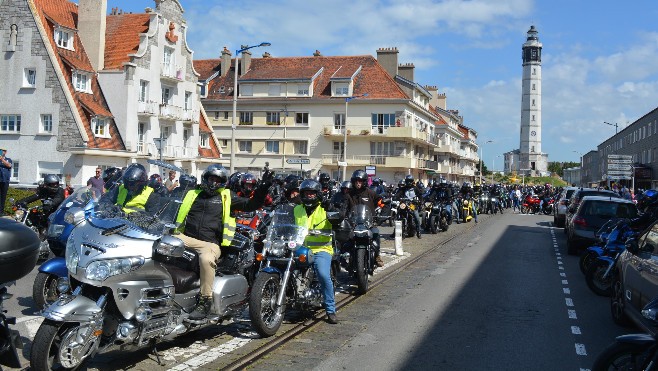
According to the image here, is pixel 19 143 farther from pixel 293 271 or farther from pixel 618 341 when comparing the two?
pixel 618 341

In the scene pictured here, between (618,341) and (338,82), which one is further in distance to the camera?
(338,82)

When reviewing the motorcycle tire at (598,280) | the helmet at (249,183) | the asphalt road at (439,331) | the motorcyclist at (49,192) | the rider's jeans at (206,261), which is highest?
the helmet at (249,183)

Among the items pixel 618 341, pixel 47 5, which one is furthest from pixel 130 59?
pixel 618 341

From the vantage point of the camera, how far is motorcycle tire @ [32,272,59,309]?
8.16 meters

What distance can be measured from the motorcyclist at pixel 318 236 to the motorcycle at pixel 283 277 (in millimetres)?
91

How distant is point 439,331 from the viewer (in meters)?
8.22

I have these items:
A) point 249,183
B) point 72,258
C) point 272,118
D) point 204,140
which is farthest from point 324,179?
point 272,118

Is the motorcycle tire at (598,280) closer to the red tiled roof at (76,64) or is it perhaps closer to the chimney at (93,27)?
the red tiled roof at (76,64)

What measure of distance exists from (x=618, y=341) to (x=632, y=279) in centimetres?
299

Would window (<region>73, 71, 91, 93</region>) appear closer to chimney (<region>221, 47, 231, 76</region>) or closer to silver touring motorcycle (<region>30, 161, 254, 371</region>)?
chimney (<region>221, 47, 231, 76</region>)

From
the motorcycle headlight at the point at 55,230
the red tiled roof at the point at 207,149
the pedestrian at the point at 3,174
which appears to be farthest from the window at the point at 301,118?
the motorcycle headlight at the point at 55,230

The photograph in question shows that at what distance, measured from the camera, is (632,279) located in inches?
311

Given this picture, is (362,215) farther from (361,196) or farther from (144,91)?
(144,91)

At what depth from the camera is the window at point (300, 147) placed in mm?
61438
